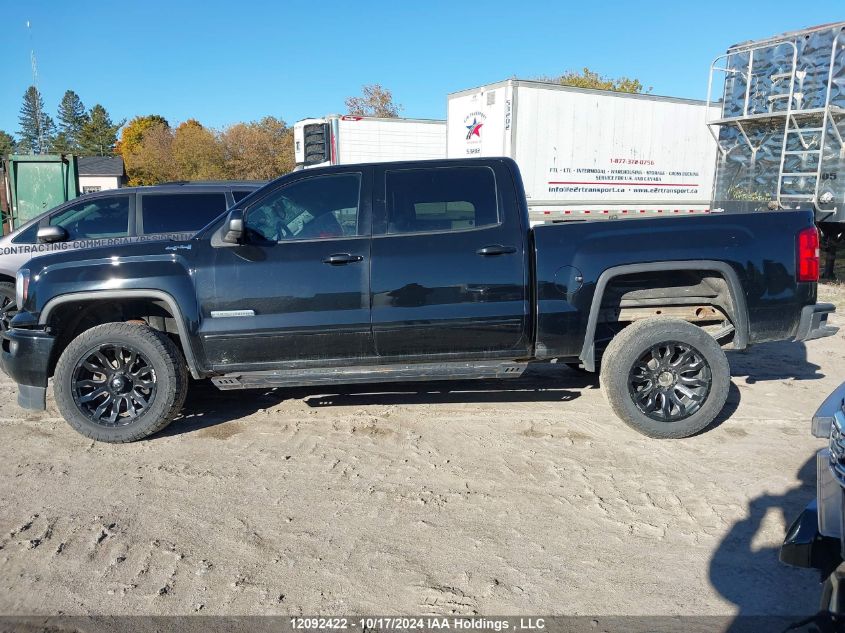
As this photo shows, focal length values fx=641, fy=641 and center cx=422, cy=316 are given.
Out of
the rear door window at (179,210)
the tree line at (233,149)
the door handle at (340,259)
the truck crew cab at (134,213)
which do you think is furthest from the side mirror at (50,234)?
the tree line at (233,149)

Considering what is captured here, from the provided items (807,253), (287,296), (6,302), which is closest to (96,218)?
(6,302)

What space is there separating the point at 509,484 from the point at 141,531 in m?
2.14

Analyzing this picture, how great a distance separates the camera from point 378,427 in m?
4.92

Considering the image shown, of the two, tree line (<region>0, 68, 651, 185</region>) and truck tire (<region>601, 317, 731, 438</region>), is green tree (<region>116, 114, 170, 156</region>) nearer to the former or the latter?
tree line (<region>0, 68, 651, 185</region>)

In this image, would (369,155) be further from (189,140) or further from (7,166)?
(189,140)

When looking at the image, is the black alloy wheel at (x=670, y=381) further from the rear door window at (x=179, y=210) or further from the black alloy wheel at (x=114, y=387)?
the rear door window at (x=179, y=210)

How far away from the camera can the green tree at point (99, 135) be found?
82688mm

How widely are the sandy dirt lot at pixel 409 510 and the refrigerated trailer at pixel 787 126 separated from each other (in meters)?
6.50

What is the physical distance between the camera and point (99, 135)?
8275 cm

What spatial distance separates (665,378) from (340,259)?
2.52m

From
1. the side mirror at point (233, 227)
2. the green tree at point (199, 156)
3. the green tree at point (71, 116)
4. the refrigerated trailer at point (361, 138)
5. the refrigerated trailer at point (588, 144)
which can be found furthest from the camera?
the green tree at point (71, 116)

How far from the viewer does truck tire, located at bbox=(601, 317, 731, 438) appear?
4.59 m

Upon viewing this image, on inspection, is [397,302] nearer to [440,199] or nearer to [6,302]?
[440,199]

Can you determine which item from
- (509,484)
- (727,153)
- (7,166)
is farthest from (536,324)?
(7,166)
